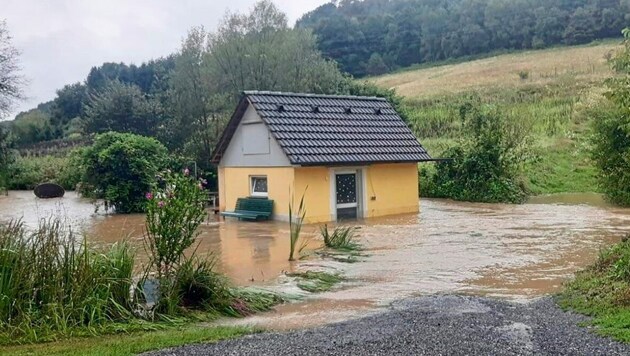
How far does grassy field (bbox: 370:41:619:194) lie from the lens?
34.8 meters

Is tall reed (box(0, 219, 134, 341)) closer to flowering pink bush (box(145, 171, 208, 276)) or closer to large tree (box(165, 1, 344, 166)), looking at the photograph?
flowering pink bush (box(145, 171, 208, 276))

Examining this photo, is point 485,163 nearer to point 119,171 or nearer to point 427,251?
point 427,251

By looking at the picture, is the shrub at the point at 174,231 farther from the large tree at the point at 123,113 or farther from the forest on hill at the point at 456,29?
the forest on hill at the point at 456,29

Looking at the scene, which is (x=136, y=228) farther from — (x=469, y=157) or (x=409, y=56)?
(x=409, y=56)

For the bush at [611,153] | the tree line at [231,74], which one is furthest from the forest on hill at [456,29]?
the bush at [611,153]

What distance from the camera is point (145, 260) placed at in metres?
11.1

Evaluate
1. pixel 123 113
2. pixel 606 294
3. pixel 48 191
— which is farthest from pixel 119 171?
pixel 606 294

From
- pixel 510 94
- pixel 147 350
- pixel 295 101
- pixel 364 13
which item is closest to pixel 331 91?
pixel 295 101

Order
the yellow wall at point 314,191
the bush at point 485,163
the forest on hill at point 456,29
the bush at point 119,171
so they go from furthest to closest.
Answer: the forest on hill at point 456,29 < the bush at point 485,163 < the bush at point 119,171 < the yellow wall at point 314,191

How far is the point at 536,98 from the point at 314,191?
34.6 meters

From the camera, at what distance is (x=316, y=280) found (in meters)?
12.6

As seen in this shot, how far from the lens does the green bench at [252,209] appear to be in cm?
2385

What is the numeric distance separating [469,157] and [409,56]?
5877 centimetres

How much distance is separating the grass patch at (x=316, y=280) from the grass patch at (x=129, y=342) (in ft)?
11.9
